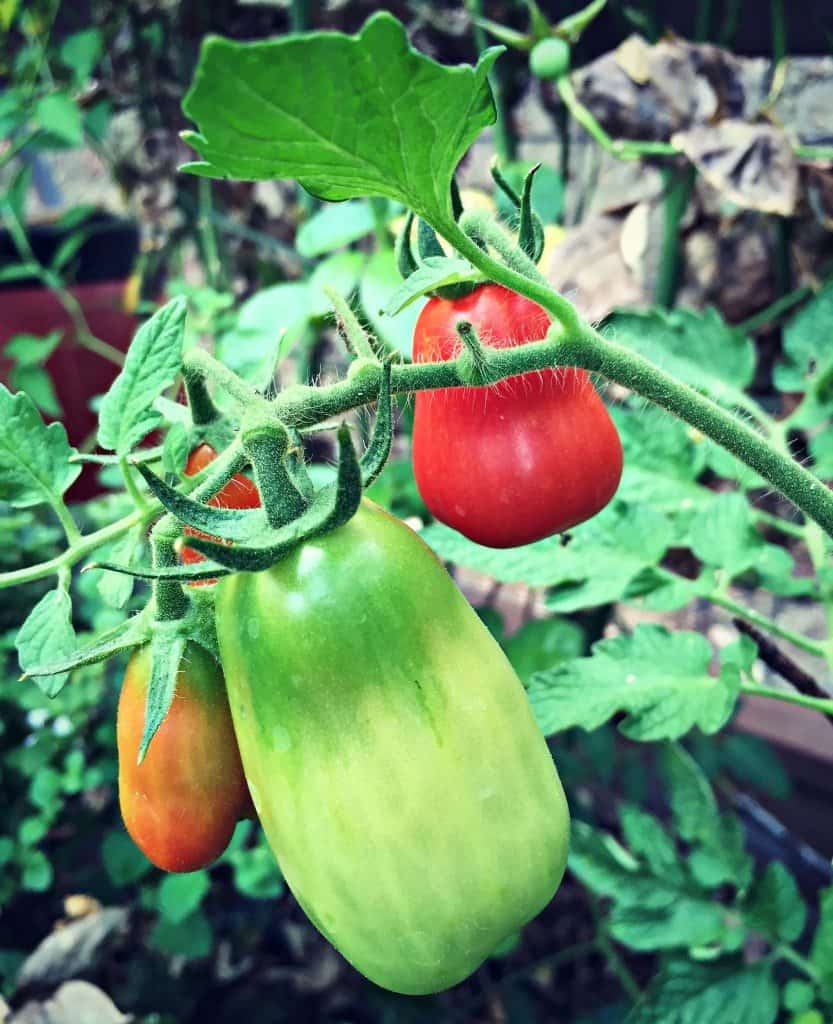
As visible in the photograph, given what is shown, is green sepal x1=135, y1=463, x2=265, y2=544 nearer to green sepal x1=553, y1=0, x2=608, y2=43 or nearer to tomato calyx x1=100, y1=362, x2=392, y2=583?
tomato calyx x1=100, y1=362, x2=392, y2=583

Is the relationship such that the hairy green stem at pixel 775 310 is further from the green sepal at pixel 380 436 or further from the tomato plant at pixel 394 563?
the green sepal at pixel 380 436

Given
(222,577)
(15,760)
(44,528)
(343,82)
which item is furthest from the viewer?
(44,528)

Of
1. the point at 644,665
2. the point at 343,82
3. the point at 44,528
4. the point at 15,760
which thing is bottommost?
the point at 15,760

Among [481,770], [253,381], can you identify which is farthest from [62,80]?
[481,770]

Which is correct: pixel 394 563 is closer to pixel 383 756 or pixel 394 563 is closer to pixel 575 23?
pixel 383 756

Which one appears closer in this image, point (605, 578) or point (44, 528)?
point (605, 578)

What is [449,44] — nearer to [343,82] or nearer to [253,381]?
[253,381]

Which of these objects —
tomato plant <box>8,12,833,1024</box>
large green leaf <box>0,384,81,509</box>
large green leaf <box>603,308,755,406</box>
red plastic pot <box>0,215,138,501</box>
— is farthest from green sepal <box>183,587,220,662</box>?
red plastic pot <box>0,215,138,501</box>

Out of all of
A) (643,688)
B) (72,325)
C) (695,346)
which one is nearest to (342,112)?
(643,688)
